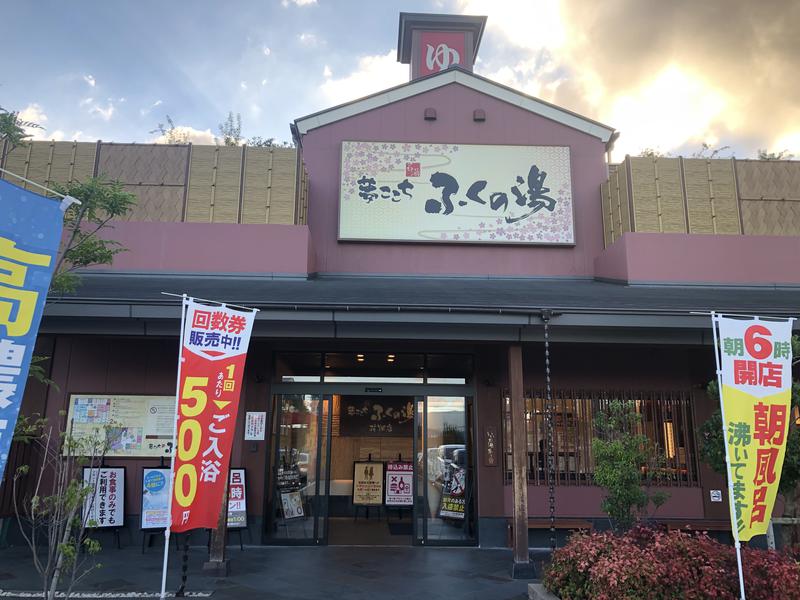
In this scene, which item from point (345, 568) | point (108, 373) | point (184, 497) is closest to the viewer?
point (184, 497)

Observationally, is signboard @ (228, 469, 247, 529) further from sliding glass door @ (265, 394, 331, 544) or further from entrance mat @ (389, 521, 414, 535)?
entrance mat @ (389, 521, 414, 535)

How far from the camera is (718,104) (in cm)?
1169

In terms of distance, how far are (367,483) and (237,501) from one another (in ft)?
13.1

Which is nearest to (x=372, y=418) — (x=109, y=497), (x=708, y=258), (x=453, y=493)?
(x=453, y=493)

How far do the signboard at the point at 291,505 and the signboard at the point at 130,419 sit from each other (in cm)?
200

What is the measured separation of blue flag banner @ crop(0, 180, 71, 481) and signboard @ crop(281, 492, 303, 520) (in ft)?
20.4

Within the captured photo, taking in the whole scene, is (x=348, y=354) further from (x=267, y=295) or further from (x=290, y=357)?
(x=267, y=295)

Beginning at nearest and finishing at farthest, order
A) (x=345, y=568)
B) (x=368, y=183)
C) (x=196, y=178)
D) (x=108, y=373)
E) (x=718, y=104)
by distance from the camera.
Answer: (x=345, y=568) → (x=108, y=373) → (x=196, y=178) → (x=368, y=183) → (x=718, y=104)

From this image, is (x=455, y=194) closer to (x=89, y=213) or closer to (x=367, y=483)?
(x=367, y=483)

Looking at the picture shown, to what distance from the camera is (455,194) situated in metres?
11.0

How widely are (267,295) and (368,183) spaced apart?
3.96 metres

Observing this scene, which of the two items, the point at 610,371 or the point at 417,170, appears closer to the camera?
the point at 610,371

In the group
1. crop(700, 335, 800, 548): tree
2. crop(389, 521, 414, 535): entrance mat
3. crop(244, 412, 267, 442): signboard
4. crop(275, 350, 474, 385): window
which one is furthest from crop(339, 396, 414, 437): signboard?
crop(700, 335, 800, 548): tree

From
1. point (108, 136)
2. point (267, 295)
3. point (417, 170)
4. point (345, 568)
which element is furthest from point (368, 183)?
point (345, 568)
